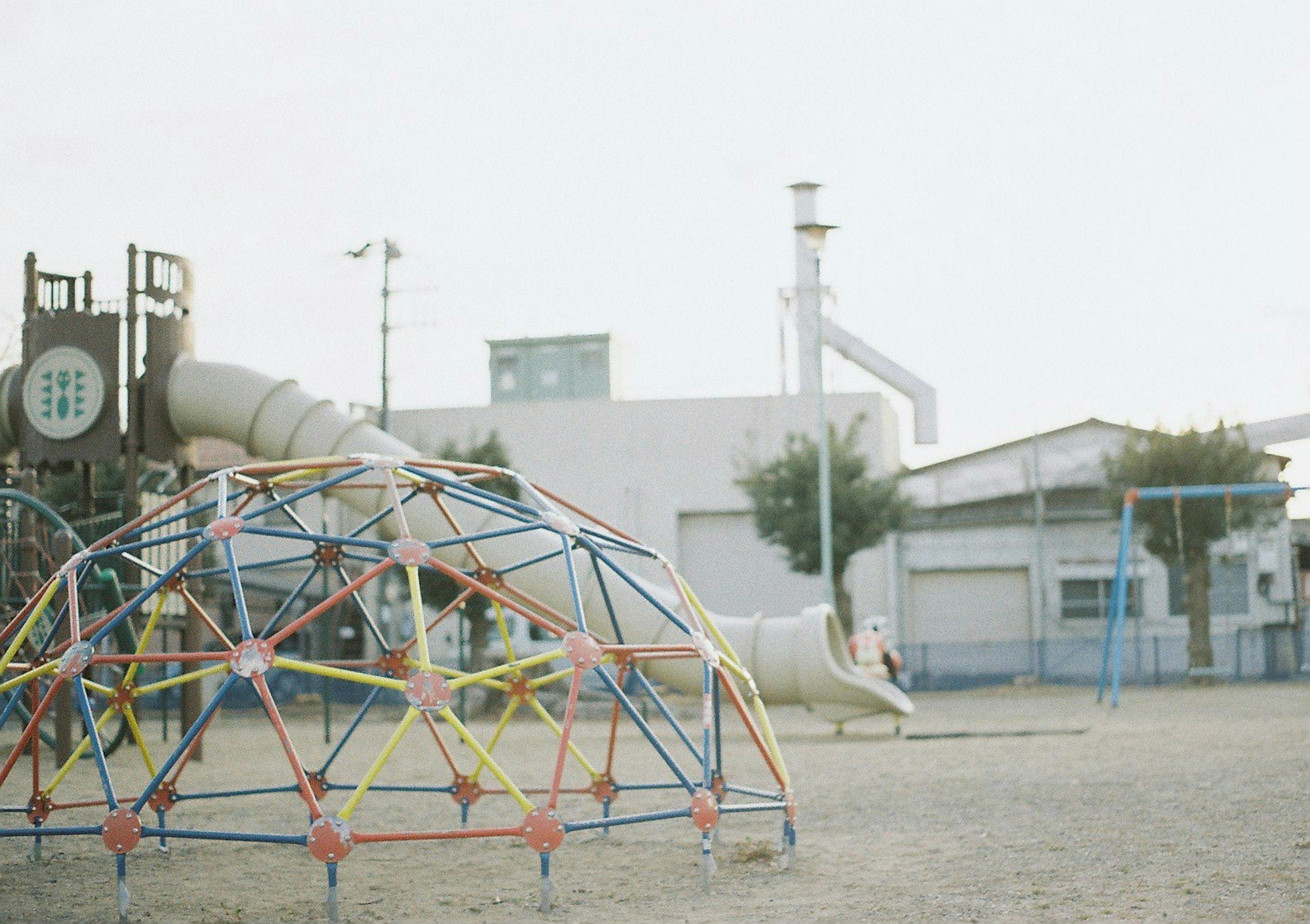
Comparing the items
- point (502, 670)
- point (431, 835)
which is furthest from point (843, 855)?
point (431, 835)

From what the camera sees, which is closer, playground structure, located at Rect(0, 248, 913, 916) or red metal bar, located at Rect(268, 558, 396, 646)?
red metal bar, located at Rect(268, 558, 396, 646)

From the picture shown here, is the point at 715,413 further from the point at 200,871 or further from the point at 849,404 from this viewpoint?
the point at 200,871

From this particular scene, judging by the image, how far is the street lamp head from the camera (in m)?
20.6

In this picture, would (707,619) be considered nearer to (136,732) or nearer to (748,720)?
(748,720)

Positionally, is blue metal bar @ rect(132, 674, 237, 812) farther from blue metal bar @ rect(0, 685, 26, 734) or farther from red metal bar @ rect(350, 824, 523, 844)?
blue metal bar @ rect(0, 685, 26, 734)

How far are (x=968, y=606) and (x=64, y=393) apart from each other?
23169mm

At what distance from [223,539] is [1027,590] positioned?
1178 inches

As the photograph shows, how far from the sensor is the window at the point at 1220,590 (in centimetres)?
3453

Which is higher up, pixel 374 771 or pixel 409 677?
pixel 409 677

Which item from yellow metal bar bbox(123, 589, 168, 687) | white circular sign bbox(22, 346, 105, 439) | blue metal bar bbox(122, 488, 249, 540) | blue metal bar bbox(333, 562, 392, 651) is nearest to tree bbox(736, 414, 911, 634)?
white circular sign bbox(22, 346, 105, 439)

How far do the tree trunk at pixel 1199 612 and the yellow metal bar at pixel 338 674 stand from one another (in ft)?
81.8

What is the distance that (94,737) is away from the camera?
23.5 feet

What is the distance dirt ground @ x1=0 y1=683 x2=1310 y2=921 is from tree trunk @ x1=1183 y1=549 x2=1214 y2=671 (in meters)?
14.7

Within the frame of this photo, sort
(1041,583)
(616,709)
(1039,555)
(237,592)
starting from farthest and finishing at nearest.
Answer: (1041,583)
(1039,555)
(616,709)
(237,592)
